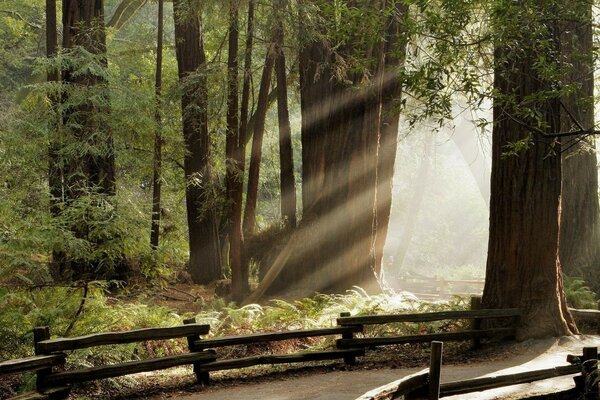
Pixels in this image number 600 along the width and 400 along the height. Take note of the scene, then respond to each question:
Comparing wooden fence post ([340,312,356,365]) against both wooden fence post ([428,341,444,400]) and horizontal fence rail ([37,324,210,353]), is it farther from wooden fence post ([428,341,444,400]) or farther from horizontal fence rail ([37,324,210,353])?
wooden fence post ([428,341,444,400])

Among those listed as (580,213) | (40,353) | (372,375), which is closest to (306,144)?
(580,213)

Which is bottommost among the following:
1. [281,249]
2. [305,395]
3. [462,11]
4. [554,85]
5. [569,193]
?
[305,395]

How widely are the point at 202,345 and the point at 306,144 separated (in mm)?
8685

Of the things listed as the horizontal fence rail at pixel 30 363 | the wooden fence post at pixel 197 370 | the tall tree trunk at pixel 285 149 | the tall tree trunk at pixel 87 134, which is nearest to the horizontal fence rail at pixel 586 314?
the wooden fence post at pixel 197 370

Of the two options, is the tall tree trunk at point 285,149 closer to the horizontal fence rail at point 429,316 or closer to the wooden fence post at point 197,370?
the horizontal fence rail at point 429,316

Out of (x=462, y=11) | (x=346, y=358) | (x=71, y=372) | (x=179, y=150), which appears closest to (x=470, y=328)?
(x=346, y=358)

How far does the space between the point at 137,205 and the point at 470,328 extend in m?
6.58

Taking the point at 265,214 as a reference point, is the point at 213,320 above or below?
below

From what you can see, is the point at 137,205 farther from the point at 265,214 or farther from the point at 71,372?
the point at 265,214

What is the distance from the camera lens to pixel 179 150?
19.6m

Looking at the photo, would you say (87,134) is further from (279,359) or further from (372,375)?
(372,375)

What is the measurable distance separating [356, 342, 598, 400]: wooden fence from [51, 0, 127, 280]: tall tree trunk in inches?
260

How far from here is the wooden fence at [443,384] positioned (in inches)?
323

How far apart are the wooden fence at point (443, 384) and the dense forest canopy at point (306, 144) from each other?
2774 millimetres
